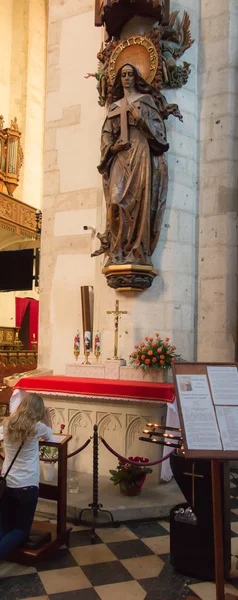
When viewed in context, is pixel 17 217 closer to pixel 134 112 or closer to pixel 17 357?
pixel 17 357

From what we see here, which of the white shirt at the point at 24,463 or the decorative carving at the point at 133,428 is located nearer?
the white shirt at the point at 24,463

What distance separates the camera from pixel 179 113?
691 centimetres

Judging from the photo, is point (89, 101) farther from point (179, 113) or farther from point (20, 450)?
point (20, 450)

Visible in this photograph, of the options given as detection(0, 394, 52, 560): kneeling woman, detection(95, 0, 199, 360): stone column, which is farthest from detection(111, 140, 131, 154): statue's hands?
detection(0, 394, 52, 560): kneeling woman

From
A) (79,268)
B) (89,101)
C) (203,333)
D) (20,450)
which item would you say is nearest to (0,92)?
(89,101)

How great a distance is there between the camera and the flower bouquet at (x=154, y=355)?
613cm

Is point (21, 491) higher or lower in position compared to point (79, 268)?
lower

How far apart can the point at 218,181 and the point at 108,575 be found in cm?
525

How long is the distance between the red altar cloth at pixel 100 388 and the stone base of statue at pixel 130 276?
1241mm

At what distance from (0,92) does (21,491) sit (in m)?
16.7

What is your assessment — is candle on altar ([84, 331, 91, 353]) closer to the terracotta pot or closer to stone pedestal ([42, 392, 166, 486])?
stone pedestal ([42, 392, 166, 486])

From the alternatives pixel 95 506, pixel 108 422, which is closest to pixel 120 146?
pixel 108 422

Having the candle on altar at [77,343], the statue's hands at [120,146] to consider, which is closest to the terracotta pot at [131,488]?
the candle on altar at [77,343]

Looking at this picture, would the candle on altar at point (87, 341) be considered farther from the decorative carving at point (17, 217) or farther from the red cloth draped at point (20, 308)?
the red cloth draped at point (20, 308)
